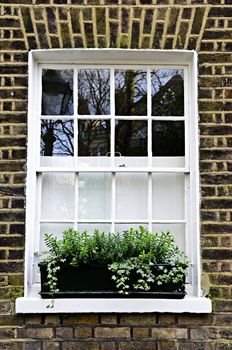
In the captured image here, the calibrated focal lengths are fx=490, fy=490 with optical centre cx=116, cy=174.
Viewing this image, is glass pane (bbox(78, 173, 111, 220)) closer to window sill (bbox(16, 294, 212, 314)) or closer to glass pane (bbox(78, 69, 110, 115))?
glass pane (bbox(78, 69, 110, 115))

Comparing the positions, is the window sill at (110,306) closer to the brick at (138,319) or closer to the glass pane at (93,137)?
the brick at (138,319)

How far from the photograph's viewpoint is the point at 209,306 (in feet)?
12.5

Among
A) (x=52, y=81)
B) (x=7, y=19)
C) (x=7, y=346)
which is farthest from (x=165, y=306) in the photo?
(x=7, y=19)

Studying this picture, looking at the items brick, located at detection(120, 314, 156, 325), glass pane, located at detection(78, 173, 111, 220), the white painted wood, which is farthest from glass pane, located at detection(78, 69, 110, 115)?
brick, located at detection(120, 314, 156, 325)

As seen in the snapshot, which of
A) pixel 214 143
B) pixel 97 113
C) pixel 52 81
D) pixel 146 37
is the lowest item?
pixel 214 143

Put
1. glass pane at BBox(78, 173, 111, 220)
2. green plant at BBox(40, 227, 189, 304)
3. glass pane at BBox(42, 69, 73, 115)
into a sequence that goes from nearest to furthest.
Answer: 1. green plant at BBox(40, 227, 189, 304)
2. glass pane at BBox(78, 173, 111, 220)
3. glass pane at BBox(42, 69, 73, 115)

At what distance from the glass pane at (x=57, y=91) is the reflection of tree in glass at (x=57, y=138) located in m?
0.10

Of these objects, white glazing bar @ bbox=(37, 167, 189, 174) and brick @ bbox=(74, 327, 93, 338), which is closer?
brick @ bbox=(74, 327, 93, 338)

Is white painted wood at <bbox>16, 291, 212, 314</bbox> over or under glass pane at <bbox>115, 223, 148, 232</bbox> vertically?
under

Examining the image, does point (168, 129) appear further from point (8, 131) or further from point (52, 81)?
point (8, 131)

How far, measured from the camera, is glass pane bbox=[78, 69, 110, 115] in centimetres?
425

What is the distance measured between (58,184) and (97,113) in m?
0.70

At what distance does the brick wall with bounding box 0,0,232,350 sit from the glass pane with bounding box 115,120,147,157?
0.52 m

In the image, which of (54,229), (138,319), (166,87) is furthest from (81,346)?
(166,87)
